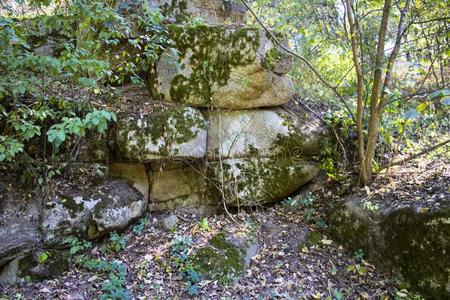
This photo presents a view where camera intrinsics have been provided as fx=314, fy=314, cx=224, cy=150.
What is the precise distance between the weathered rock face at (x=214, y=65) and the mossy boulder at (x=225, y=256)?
6.62ft

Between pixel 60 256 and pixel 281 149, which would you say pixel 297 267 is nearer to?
pixel 281 149

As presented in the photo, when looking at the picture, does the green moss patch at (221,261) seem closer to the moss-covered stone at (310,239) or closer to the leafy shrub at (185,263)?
the leafy shrub at (185,263)

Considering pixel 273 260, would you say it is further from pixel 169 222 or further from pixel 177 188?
pixel 177 188

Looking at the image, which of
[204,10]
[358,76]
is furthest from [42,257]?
[204,10]

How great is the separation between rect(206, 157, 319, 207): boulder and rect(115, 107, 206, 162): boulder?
480 mm

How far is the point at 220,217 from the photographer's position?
4.65 meters

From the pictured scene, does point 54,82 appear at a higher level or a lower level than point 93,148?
higher

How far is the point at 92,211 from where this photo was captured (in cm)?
399

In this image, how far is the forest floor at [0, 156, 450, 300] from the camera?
3.45 metres

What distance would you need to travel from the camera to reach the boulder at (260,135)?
15.7 feet

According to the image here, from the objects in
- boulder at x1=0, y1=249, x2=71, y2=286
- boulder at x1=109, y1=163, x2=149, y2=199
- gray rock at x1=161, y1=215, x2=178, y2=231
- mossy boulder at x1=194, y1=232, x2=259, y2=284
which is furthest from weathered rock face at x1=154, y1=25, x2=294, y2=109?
boulder at x1=0, y1=249, x2=71, y2=286

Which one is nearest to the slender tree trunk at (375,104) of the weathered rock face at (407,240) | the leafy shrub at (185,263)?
the weathered rock face at (407,240)

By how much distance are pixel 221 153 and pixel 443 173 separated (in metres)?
2.94

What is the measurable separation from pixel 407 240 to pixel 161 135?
327 centimetres
